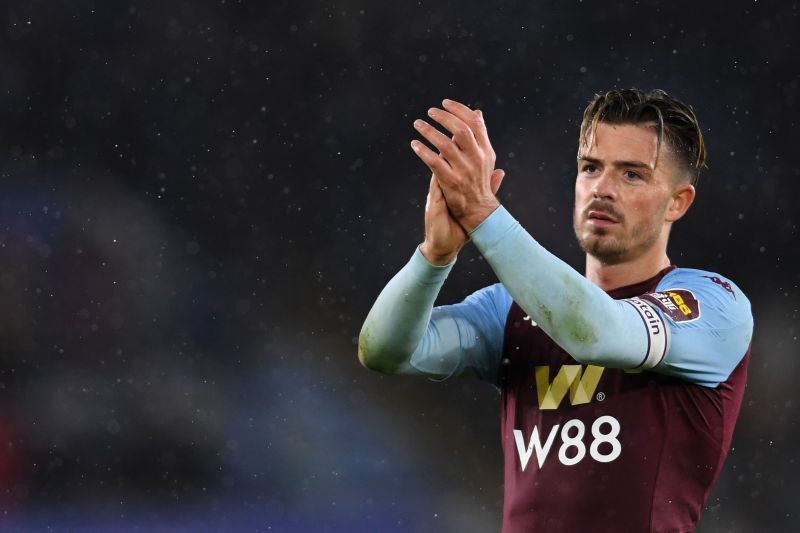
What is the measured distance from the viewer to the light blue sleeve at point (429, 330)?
2625 mm

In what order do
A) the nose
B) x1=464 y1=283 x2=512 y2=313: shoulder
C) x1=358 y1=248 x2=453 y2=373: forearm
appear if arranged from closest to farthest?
x1=358 y1=248 x2=453 y2=373: forearm
the nose
x1=464 y1=283 x2=512 y2=313: shoulder

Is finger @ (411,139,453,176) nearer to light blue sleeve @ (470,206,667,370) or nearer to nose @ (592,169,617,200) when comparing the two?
light blue sleeve @ (470,206,667,370)

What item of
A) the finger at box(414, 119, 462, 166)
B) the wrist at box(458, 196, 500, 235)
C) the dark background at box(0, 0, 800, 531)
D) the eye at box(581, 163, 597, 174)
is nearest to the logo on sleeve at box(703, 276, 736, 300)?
the eye at box(581, 163, 597, 174)

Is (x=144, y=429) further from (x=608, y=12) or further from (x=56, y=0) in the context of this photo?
(x=608, y=12)

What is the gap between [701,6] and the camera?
7.87 m

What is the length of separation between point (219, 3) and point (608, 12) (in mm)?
3084

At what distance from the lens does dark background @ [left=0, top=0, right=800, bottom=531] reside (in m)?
7.46

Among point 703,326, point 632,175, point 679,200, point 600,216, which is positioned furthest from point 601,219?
point 703,326

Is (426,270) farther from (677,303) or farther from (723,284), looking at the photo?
(723,284)

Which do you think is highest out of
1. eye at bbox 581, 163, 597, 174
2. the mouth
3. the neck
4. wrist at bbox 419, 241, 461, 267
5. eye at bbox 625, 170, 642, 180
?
eye at bbox 581, 163, 597, 174

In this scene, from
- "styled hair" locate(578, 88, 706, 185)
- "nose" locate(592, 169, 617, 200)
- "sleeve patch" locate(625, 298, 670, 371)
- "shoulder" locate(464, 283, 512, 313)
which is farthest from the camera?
"shoulder" locate(464, 283, 512, 313)

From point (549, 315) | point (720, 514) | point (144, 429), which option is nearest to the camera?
point (549, 315)

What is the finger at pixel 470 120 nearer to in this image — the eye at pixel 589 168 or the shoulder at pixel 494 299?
the eye at pixel 589 168

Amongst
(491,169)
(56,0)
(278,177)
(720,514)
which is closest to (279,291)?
(278,177)
